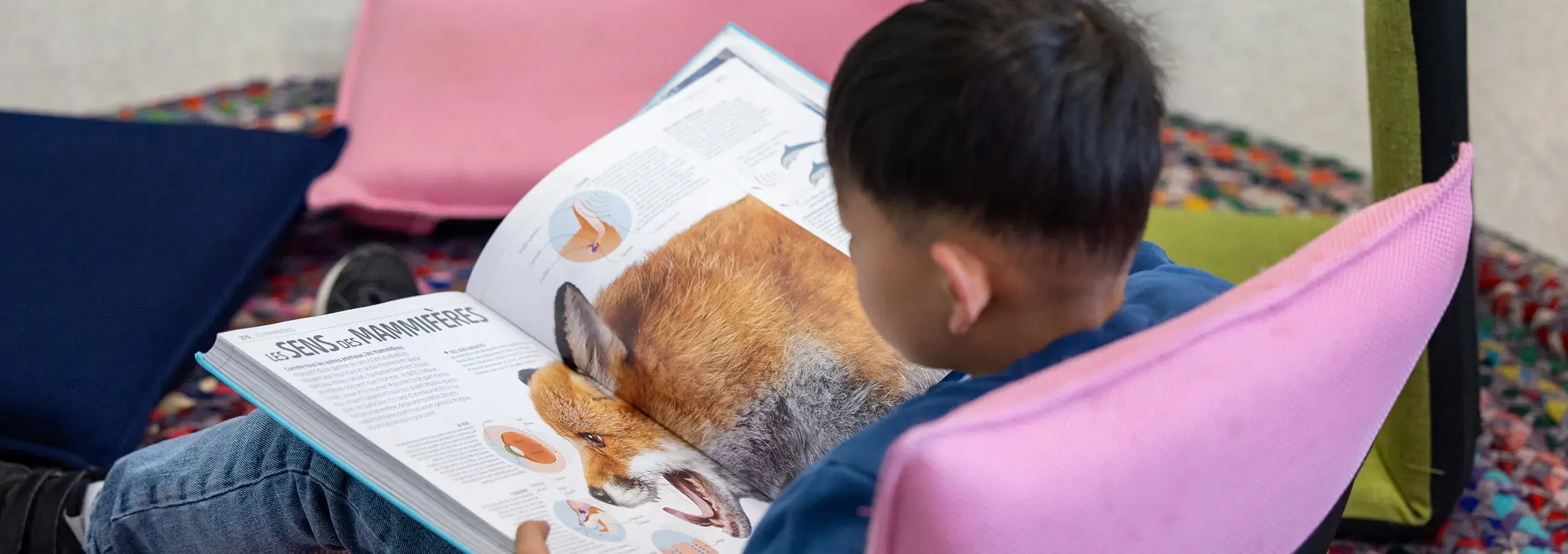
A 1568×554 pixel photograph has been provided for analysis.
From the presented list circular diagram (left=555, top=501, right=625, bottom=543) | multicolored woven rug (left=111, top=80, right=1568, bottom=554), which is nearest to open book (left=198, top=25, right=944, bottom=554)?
circular diagram (left=555, top=501, right=625, bottom=543)

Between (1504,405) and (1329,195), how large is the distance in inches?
14.8

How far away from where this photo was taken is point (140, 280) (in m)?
0.95

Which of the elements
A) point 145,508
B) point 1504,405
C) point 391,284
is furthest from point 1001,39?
point 1504,405

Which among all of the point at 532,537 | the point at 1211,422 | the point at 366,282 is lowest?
the point at 366,282

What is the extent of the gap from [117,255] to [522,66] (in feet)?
1.53

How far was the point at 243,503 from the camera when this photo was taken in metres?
0.65

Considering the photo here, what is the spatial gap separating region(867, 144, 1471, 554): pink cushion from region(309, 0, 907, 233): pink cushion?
2.93ft

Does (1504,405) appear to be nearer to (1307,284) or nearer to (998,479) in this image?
(1307,284)

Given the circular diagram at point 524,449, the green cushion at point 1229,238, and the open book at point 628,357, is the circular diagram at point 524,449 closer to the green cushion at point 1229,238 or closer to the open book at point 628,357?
the open book at point 628,357

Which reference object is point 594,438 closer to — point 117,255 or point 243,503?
point 243,503

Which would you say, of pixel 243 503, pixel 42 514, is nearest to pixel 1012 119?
pixel 243 503

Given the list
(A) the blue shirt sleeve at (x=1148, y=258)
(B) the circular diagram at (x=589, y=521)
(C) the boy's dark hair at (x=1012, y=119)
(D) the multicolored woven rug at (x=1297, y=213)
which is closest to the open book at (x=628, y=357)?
(B) the circular diagram at (x=589, y=521)

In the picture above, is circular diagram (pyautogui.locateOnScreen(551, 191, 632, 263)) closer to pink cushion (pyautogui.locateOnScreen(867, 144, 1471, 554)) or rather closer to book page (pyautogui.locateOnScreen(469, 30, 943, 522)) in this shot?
book page (pyautogui.locateOnScreen(469, 30, 943, 522))

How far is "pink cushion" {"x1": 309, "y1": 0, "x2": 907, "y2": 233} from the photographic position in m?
1.20
